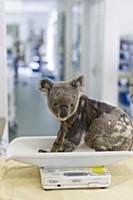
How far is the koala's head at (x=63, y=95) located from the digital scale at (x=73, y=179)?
8.5 inches

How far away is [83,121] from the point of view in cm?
137

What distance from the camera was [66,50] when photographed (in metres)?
8.98

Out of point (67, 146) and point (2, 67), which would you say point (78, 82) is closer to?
point (67, 146)

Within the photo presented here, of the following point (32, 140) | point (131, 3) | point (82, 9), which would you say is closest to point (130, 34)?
point (131, 3)

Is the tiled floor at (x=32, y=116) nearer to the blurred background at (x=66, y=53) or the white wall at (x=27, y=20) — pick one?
the blurred background at (x=66, y=53)

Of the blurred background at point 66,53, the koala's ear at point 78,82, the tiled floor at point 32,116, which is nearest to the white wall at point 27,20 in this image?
the blurred background at point 66,53

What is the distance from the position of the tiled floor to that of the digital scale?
2692 mm

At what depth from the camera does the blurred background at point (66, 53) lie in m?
4.88

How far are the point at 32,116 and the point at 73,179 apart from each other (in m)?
5.79

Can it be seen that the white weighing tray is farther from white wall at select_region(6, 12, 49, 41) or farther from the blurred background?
white wall at select_region(6, 12, 49, 41)

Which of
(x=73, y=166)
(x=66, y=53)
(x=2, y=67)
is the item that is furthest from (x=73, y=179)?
(x=66, y=53)

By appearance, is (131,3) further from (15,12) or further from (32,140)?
(15,12)

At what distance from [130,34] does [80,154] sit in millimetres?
4634

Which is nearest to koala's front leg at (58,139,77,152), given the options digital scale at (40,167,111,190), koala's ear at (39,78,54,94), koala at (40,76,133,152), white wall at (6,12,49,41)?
koala at (40,76,133,152)
